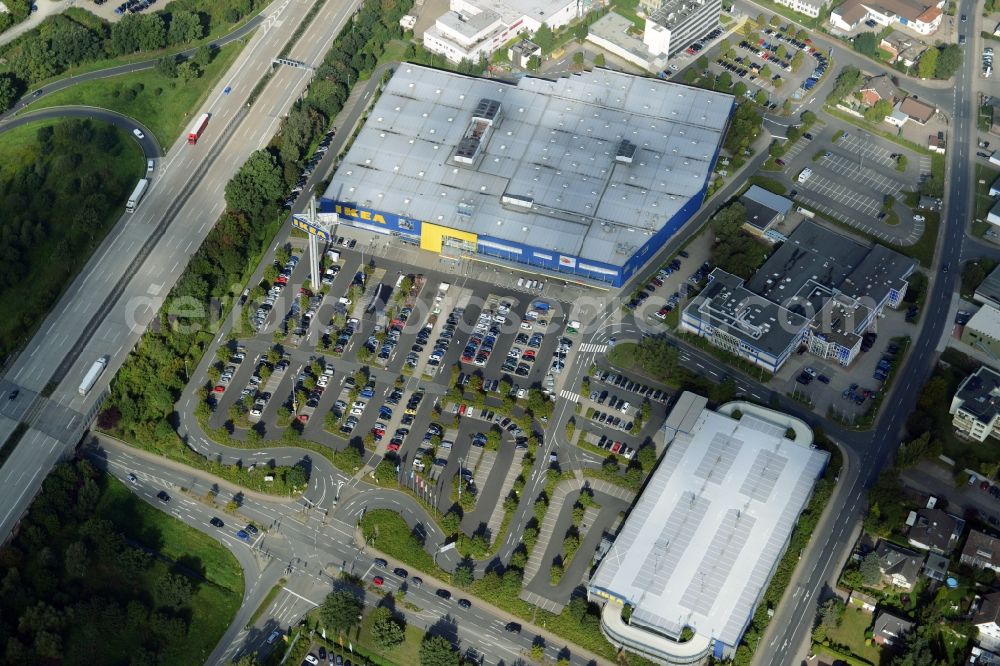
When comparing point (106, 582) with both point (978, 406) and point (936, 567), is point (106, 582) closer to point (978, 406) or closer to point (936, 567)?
point (936, 567)

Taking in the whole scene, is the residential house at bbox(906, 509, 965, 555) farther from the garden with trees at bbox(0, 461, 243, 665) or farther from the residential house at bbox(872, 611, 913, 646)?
the garden with trees at bbox(0, 461, 243, 665)

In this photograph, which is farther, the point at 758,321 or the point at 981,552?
the point at 758,321

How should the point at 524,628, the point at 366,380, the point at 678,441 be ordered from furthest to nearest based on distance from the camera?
the point at 366,380
the point at 678,441
the point at 524,628

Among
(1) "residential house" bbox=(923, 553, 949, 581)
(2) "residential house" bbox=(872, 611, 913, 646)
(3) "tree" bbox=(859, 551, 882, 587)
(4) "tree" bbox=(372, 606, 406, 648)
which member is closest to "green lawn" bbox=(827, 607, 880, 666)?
(2) "residential house" bbox=(872, 611, 913, 646)

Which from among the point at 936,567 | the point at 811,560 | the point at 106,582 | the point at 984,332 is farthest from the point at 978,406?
the point at 106,582

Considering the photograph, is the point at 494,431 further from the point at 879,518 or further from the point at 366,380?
the point at 879,518

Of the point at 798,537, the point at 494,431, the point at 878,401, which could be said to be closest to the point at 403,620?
the point at 494,431

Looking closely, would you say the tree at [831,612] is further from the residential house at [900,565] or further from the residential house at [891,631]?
the residential house at [900,565]
